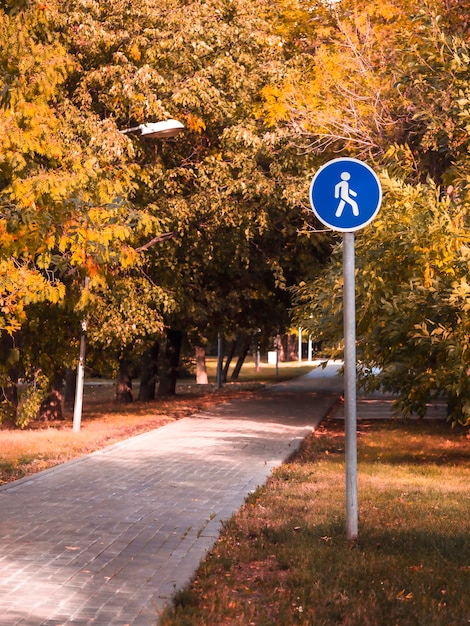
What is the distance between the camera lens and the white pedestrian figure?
7977 mm

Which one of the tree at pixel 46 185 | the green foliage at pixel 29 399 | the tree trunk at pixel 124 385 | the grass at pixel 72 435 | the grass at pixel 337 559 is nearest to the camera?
the grass at pixel 337 559

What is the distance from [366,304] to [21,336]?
7632mm

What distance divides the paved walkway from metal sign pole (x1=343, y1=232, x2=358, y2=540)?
41.8 inches

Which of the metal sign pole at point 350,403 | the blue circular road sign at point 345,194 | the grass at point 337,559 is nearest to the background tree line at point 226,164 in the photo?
the grass at point 337,559

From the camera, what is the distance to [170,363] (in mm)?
33375

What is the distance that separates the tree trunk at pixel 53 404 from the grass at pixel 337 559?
1138 centimetres

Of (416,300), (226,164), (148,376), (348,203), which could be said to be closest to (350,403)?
(348,203)

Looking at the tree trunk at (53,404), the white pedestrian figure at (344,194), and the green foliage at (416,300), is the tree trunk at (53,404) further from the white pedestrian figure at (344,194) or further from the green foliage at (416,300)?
the white pedestrian figure at (344,194)

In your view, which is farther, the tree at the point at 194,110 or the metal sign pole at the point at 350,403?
the tree at the point at 194,110

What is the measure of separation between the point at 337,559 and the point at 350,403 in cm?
126

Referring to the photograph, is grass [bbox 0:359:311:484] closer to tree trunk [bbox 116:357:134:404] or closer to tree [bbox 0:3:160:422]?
tree [bbox 0:3:160:422]

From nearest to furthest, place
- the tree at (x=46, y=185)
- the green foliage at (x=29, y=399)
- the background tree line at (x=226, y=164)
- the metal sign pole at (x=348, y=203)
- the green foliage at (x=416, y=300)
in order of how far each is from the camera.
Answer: the metal sign pole at (x=348, y=203), the tree at (x=46, y=185), the green foliage at (x=416, y=300), the background tree line at (x=226, y=164), the green foliage at (x=29, y=399)

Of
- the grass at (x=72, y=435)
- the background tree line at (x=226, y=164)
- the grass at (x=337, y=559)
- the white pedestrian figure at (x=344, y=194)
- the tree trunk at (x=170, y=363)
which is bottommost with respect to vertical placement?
the grass at (x=337, y=559)

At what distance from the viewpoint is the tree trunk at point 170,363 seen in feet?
106
